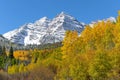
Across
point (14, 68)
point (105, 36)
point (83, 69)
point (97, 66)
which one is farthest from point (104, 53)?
point (14, 68)

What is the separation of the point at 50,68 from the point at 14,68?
45.5 meters

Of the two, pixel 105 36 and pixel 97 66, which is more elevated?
pixel 105 36

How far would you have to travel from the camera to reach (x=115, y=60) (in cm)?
5262

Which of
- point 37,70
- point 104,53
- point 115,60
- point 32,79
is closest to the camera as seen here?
point 115,60

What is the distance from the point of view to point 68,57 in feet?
261

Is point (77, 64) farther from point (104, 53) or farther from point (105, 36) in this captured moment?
point (105, 36)

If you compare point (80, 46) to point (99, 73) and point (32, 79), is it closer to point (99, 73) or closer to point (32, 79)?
point (32, 79)

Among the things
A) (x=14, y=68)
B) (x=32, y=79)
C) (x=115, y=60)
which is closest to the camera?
(x=115, y=60)

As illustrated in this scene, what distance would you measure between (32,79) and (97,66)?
35306 mm

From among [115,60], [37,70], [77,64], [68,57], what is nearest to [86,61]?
[77,64]

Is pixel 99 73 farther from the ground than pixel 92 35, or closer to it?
closer to it

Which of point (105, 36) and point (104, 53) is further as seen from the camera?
point (105, 36)

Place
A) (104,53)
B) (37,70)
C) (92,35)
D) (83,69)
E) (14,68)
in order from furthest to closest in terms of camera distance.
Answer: (14,68) < (37,70) < (92,35) < (83,69) < (104,53)

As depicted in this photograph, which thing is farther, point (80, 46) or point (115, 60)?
point (80, 46)
